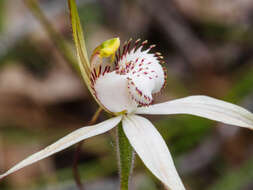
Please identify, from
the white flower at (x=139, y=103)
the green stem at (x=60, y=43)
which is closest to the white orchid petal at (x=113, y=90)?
the white flower at (x=139, y=103)

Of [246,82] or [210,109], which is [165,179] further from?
[246,82]

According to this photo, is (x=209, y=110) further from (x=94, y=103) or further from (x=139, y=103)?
(x=94, y=103)

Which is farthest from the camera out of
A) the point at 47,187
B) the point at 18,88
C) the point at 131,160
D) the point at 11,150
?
the point at 18,88

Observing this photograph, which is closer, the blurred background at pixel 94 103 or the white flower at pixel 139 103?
the white flower at pixel 139 103

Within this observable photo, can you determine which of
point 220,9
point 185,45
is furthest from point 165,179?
point 220,9

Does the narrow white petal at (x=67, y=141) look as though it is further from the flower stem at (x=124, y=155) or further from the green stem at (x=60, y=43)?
the green stem at (x=60, y=43)

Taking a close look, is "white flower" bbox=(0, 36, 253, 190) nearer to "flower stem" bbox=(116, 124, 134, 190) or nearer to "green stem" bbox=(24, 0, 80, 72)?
"flower stem" bbox=(116, 124, 134, 190)

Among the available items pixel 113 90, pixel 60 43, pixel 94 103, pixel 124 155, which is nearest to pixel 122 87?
pixel 113 90
